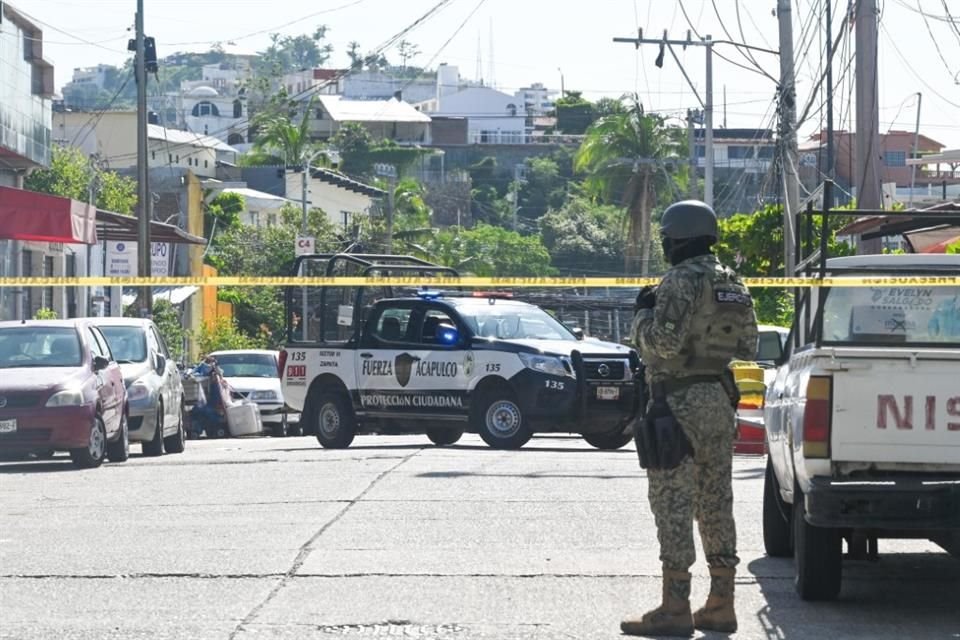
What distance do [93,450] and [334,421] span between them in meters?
4.10

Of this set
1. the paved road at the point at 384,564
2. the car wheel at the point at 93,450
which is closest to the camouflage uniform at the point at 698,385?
the paved road at the point at 384,564

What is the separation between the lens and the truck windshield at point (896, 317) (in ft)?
31.2

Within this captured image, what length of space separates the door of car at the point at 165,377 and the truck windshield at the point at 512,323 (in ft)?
13.3

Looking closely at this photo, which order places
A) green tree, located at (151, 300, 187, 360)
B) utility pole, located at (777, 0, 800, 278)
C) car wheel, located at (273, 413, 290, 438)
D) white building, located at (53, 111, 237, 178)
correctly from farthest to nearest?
white building, located at (53, 111, 237, 178), green tree, located at (151, 300, 187, 360), car wheel, located at (273, 413, 290, 438), utility pole, located at (777, 0, 800, 278)

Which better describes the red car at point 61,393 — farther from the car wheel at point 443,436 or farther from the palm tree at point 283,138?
the palm tree at point 283,138

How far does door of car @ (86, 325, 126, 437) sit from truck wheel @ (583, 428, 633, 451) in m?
5.24

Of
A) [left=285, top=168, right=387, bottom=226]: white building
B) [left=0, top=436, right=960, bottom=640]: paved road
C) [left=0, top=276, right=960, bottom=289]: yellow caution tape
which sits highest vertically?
[left=285, top=168, right=387, bottom=226]: white building

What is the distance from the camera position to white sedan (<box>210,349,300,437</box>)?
31984 mm

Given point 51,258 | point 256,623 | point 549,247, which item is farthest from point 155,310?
point 256,623

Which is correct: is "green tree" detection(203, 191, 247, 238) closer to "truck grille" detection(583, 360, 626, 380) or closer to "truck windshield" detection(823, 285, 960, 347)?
"truck grille" detection(583, 360, 626, 380)

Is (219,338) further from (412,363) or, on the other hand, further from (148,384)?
(412,363)

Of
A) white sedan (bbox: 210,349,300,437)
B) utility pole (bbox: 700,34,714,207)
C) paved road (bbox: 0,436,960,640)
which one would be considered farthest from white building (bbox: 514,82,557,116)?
paved road (bbox: 0,436,960,640)

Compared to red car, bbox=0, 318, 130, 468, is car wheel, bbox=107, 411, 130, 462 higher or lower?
lower

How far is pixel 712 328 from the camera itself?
322 inches
